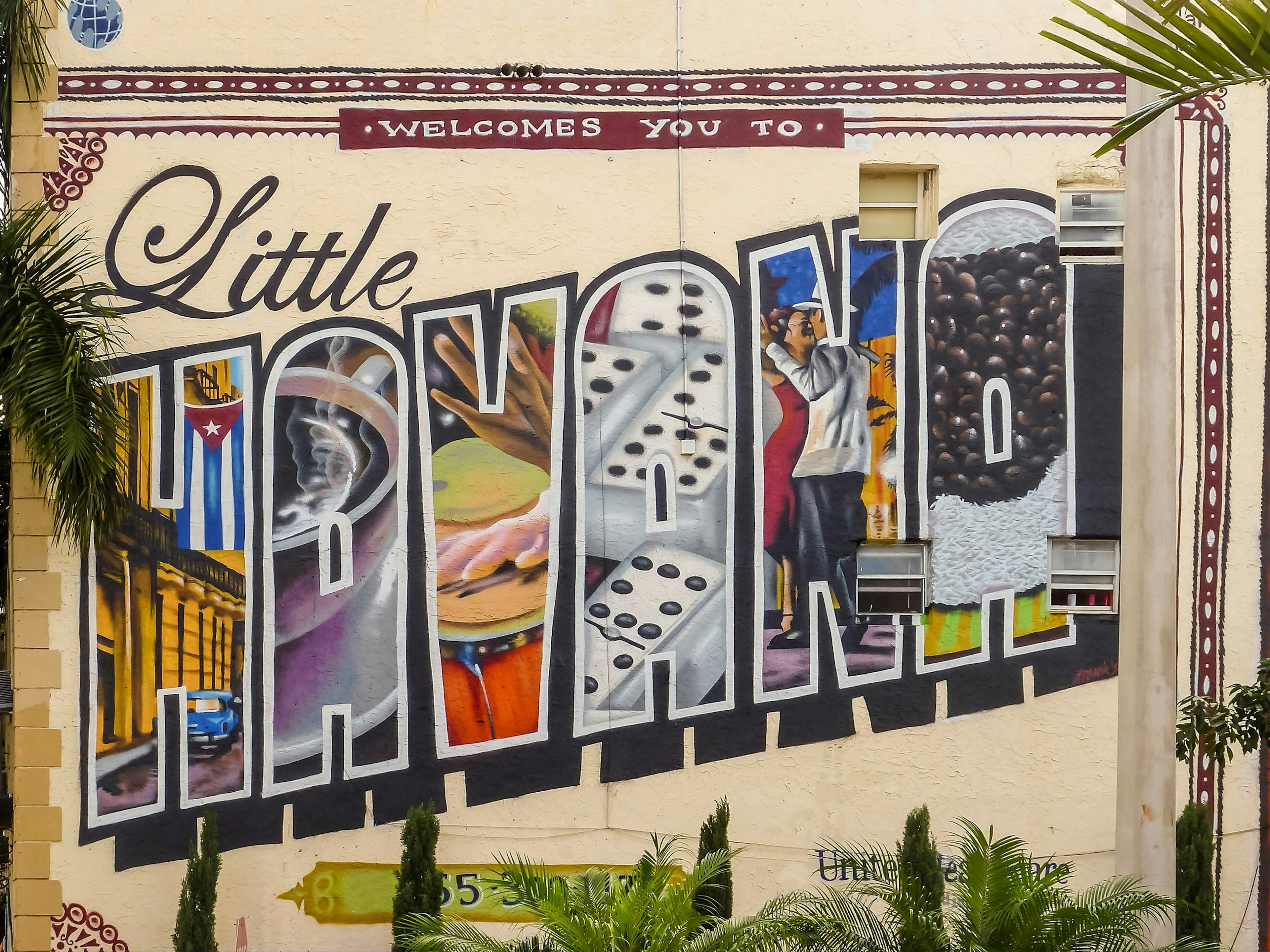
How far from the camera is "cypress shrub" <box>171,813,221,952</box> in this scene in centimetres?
768

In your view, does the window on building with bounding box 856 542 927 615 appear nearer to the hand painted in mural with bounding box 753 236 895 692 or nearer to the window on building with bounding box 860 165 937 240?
the hand painted in mural with bounding box 753 236 895 692

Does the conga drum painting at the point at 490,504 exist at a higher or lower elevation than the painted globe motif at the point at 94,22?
lower

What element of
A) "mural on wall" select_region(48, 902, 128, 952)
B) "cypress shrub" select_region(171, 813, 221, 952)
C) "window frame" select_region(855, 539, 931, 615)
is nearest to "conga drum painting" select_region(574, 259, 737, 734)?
"window frame" select_region(855, 539, 931, 615)

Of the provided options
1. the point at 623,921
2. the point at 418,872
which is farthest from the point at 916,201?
the point at 418,872

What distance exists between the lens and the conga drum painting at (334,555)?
8.16 m

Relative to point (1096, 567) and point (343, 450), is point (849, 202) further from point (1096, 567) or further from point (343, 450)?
point (343, 450)

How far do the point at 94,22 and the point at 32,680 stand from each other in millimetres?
4522

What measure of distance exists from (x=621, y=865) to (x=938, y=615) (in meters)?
2.79

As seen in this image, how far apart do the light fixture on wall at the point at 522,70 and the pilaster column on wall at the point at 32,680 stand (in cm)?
308

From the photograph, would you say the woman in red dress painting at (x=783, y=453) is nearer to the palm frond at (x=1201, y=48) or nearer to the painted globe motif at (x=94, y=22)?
the palm frond at (x=1201, y=48)

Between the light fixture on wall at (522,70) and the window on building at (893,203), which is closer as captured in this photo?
the light fixture on wall at (522,70)

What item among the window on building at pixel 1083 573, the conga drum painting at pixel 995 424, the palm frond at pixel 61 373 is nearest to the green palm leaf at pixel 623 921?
the conga drum painting at pixel 995 424

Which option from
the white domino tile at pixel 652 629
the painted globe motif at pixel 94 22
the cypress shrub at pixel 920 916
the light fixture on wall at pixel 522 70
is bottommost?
the cypress shrub at pixel 920 916

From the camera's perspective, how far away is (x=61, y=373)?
24.9 ft
